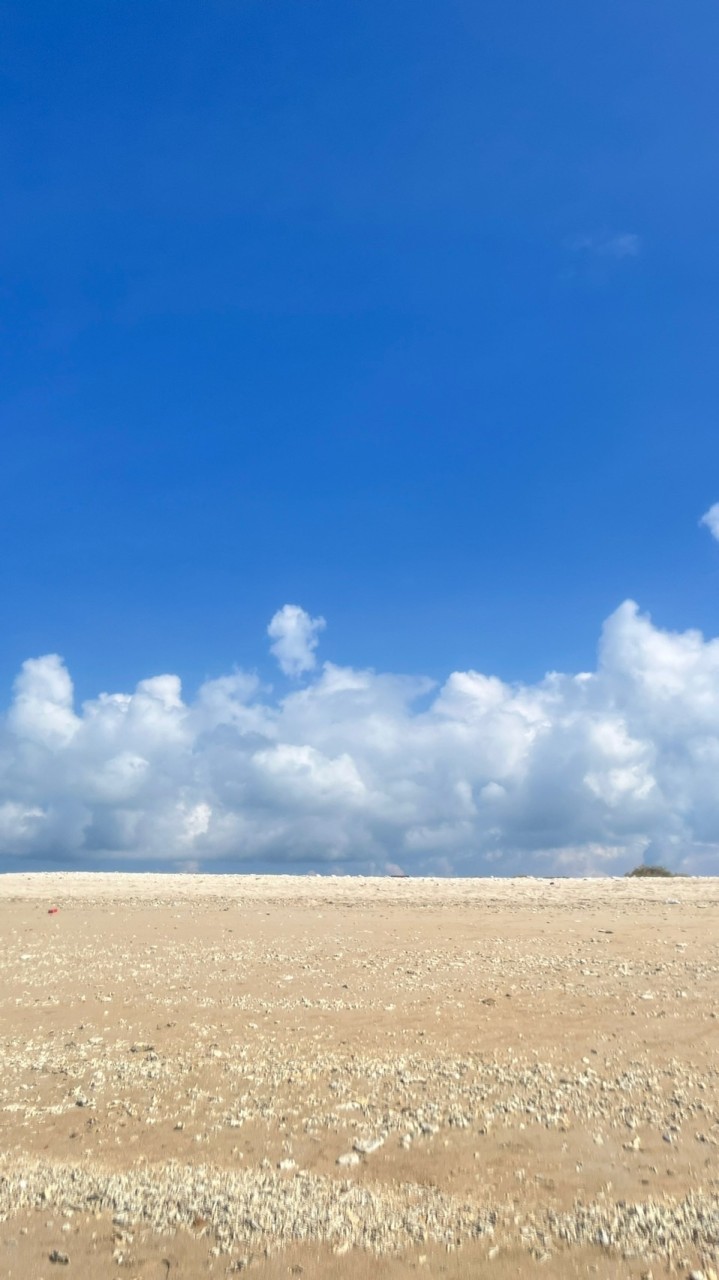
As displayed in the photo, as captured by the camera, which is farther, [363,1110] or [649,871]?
[649,871]

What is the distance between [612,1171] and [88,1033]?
9078 mm

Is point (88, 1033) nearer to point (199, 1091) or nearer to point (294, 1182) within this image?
point (199, 1091)

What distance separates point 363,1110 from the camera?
29.3 feet

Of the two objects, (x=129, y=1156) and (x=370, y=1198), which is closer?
(x=370, y=1198)

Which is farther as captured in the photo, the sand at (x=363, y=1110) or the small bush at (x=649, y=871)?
the small bush at (x=649, y=871)

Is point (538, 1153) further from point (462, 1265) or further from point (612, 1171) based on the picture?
point (462, 1265)

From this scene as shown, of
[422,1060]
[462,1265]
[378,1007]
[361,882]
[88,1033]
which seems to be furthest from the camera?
[361,882]

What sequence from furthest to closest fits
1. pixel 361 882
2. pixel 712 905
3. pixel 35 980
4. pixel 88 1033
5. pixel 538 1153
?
pixel 361 882 → pixel 712 905 → pixel 35 980 → pixel 88 1033 → pixel 538 1153

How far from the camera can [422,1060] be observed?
10.7 m

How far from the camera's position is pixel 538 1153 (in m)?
7.51

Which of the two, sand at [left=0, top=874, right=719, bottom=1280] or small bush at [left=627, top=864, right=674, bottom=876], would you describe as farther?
small bush at [left=627, top=864, right=674, bottom=876]

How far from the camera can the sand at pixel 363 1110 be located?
6035 mm

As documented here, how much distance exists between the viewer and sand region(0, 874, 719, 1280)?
6.04 meters

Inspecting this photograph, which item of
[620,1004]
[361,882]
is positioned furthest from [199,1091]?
[361,882]
